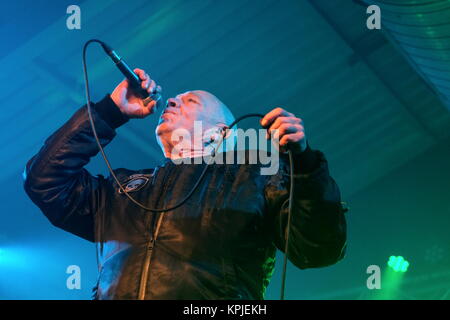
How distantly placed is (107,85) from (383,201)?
273 cm

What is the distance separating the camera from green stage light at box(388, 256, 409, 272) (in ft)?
13.6

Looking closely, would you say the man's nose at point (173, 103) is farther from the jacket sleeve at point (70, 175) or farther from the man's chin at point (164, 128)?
the jacket sleeve at point (70, 175)

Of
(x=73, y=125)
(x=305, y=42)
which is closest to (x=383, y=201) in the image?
(x=305, y=42)

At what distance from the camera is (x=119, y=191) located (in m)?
1.53

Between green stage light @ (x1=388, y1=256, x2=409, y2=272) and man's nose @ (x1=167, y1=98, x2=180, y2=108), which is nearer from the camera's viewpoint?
man's nose @ (x1=167, y1=98, x2=180, y2=108)

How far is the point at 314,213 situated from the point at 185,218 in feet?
1.18

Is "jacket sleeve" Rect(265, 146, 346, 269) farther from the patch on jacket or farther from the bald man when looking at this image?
the patch on jacket

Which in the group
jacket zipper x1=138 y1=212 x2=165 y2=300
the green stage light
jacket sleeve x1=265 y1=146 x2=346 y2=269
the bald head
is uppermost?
the bald head

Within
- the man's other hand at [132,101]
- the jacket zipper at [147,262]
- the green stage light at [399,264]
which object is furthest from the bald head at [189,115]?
the green stage light at [399,264]

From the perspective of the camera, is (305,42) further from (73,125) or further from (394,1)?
Result: (73,125)

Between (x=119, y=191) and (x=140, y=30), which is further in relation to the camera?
(x=140, y=30)

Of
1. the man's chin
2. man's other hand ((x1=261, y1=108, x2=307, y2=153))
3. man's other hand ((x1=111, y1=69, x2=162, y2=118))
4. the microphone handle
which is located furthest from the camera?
the man's chin

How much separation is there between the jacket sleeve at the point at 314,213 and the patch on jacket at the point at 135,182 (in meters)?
0.46

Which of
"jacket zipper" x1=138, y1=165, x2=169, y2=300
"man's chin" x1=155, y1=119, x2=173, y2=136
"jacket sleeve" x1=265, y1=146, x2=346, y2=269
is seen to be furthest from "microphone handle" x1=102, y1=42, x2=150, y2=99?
"jacket sleeve" x1=265, y1=146, x2=346, y2=269
